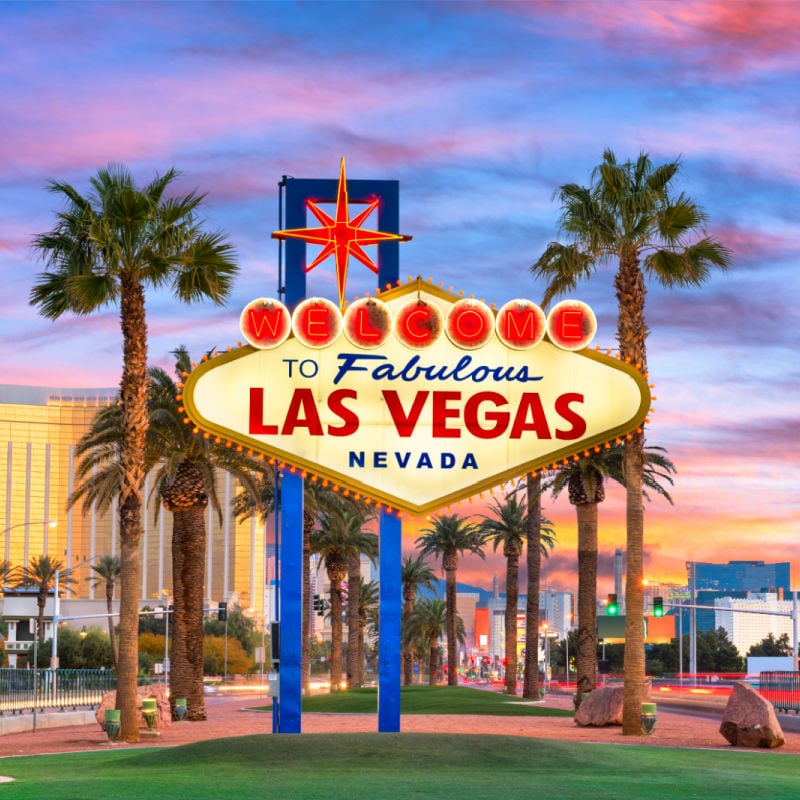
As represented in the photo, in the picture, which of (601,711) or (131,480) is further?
(601,711)

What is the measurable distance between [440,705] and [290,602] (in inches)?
1183

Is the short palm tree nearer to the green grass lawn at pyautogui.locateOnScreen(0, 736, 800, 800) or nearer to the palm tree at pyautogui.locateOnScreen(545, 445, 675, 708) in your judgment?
the palm tree at pyautogui.locateOnScreen(545, 445, 675, 708)

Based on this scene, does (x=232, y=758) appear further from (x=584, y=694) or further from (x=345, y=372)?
(x=584, y=694)

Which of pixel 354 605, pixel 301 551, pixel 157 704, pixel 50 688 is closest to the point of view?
pixel 301 551

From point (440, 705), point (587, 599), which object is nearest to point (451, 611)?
point (440, 705)

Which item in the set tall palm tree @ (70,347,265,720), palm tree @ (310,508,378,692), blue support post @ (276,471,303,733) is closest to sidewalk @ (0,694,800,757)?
tall palm tree @ (70,347,265,720)

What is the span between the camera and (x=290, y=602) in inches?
1086

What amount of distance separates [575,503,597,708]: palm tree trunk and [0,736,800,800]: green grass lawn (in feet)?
84.1

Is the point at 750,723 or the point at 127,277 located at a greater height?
the point at 127,277

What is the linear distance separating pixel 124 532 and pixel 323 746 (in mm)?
12947

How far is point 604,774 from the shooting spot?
73.6 ft

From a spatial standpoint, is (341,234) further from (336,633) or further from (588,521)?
(336,633)

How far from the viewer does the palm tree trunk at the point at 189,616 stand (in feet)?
158

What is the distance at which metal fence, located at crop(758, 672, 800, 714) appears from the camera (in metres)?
53.3
